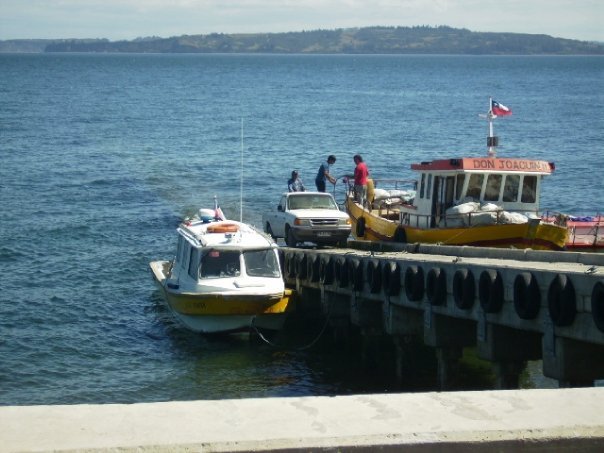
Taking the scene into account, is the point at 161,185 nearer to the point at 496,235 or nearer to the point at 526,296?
the point at 496,235

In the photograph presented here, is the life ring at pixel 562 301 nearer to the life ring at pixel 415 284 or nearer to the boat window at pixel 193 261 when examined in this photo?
the life ring at pixel 415 284

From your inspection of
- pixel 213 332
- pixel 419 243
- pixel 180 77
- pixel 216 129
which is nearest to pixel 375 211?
pixel 419 243

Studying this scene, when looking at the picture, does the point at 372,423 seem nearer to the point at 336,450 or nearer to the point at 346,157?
the point at 336,450

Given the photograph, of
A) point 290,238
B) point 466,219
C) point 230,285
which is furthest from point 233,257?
point 466,219

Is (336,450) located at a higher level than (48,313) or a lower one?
higher

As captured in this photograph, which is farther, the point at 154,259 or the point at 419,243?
the point at 154,259

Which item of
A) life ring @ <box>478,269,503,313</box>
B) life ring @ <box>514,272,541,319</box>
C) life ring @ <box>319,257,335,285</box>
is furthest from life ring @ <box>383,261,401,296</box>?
life ring @ <box>514,272,541,319</box>

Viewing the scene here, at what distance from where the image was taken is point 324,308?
80.3 feet

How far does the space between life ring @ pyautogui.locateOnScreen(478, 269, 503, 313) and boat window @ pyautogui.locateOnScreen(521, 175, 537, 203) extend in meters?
10.6

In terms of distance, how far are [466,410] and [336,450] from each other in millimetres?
927

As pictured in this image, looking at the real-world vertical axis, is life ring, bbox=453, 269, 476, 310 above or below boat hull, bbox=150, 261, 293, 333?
above

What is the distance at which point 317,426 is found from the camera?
588 centimetres

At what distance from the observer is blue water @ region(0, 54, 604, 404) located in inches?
867

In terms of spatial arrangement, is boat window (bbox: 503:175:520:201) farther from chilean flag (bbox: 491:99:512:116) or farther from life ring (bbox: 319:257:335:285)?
life ring (bbox: 319:257:335:285)
